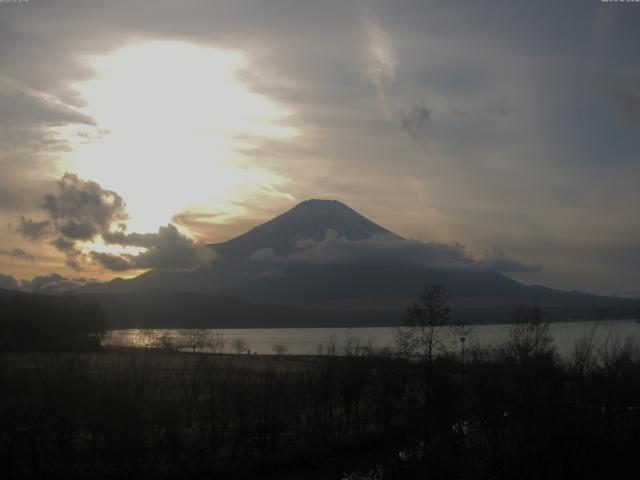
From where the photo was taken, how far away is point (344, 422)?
85.5 feet

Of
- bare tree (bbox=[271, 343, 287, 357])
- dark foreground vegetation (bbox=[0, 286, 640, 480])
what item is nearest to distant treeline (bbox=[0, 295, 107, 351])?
bare tree (bbox=[271, 343, 287, 357])

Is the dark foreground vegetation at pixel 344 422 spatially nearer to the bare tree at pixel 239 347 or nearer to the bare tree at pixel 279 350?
the bare tree at pixel 279 350

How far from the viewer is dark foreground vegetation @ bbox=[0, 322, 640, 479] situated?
6234 mm

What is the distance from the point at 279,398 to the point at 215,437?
2.32 metres

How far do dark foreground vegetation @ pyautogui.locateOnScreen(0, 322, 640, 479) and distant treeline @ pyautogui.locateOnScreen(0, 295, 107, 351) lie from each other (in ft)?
104

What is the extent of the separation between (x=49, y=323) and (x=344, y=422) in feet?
157

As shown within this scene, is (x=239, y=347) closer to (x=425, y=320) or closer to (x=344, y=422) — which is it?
(x=425, y=320)

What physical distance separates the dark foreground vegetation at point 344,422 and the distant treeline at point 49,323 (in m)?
31.7

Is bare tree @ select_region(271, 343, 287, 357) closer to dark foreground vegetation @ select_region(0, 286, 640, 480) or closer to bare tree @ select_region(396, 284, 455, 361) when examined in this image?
bare tree @ select_region(396, 284, 455, 361)

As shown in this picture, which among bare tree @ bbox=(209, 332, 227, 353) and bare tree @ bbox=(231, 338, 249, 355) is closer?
bare tree @ bbox=(209, 332, 227, 353)

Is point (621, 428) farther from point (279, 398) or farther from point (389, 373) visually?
point (389, 373)

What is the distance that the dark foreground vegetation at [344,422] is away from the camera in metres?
6.23

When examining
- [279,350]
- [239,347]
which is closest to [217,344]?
[239,347]

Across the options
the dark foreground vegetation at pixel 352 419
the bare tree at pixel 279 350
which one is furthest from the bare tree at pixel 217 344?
the dark foreground vegetation at pixel 352 419
